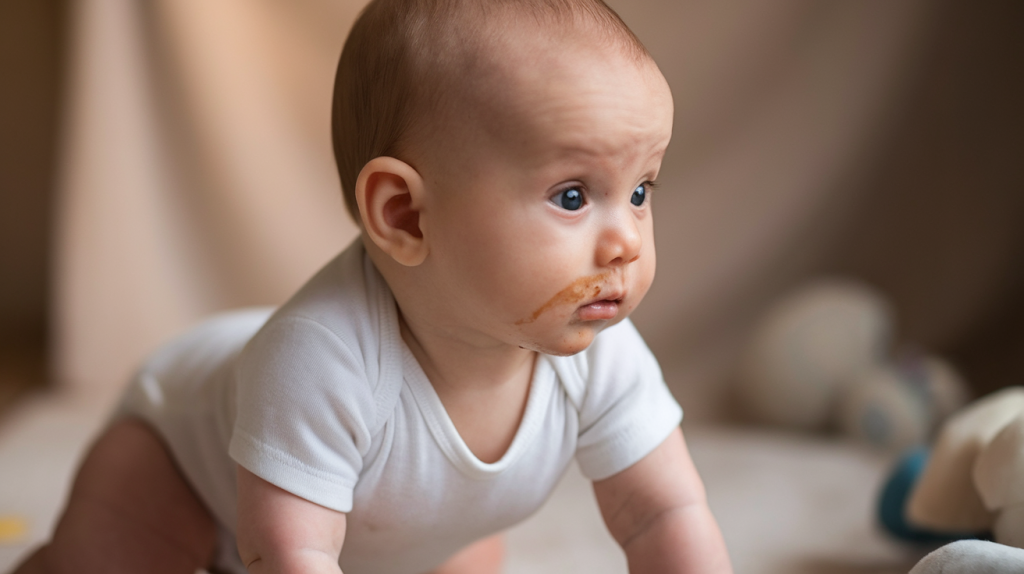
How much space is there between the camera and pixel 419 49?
0.60 m

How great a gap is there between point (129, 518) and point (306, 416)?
233 mm

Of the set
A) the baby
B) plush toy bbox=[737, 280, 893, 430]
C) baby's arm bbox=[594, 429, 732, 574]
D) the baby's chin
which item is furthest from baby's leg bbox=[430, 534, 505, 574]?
plush toy bbox=[737, 280, 893, 430]

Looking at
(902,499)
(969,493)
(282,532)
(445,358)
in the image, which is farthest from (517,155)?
(902,499)

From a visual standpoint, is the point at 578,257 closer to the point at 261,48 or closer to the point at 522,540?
the point at 522,540

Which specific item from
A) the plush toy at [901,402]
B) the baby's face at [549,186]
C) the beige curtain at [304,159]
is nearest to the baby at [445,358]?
the baby's face at [549,186]

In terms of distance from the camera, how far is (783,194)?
5.48ft

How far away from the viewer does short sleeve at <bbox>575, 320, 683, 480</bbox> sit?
0.72 meters

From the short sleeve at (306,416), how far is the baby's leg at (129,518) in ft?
0.57

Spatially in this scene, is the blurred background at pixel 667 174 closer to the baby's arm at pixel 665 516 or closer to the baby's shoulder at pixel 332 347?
the baby's arm at pixel 665 516

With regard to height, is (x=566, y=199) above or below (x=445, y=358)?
above

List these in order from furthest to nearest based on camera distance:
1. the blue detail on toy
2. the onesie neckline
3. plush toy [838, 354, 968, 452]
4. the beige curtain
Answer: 1. the beige curtain
2. plush toy [838, 354, 968, 452]
3. the blue detail on toy
4. the onesie neckline

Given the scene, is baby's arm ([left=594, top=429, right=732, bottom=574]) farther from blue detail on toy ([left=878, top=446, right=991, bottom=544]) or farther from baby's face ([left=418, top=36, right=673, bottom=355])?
blue detail on toy ([left=878, top=446, right=991, bottom=544])

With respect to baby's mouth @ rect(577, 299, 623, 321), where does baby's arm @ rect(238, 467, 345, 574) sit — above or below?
below

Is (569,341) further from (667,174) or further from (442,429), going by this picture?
(667,174)
